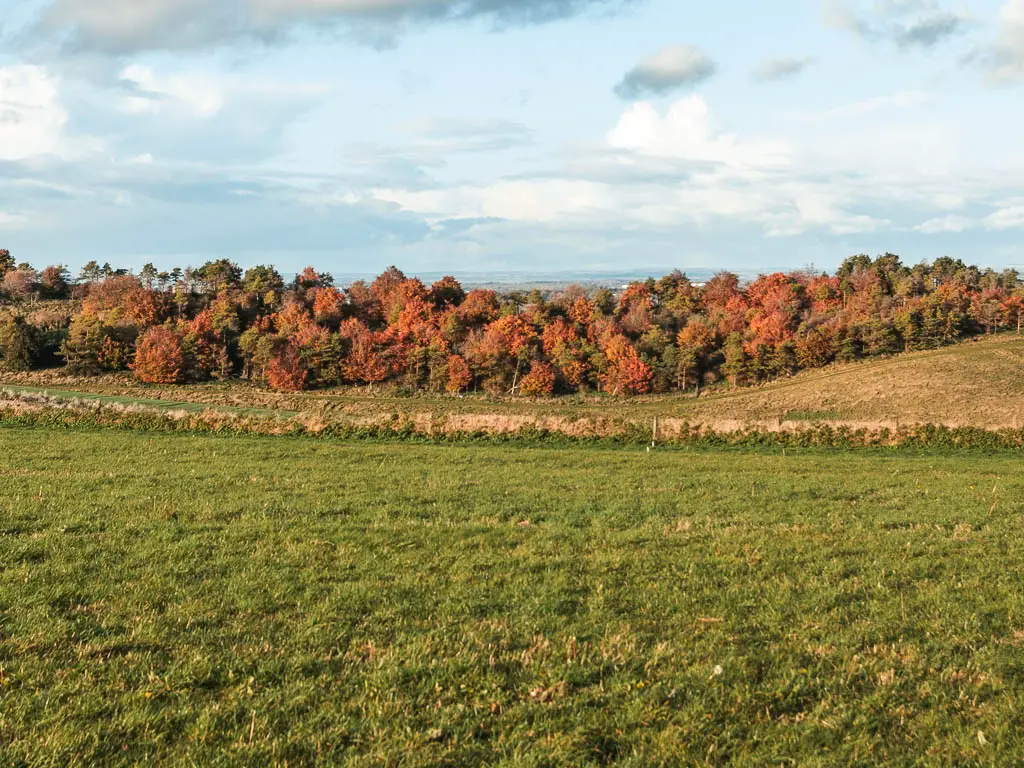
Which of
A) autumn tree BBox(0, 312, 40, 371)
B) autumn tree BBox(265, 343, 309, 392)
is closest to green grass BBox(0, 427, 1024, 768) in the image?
autumn tree BBox(265, 343, 309, 392)

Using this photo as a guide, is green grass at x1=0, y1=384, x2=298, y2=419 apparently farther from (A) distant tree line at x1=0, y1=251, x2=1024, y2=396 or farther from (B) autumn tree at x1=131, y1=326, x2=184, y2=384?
(A) distant tree line at x1=0, y1=251, x2=1024, y2=396

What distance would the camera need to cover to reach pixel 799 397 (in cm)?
7856

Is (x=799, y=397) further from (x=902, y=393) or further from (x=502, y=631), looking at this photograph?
(x=502, y=631)

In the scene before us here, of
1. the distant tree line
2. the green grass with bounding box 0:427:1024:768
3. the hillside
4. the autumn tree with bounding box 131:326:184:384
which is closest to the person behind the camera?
the green grass with bounding box 0:427:1024:768

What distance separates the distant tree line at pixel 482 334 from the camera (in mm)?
96938

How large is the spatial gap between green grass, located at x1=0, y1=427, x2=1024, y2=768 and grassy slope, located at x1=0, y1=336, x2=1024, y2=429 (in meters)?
44.7

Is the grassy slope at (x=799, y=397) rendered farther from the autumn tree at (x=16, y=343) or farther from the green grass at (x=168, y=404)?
the autumn tree at (x=16, y=343)

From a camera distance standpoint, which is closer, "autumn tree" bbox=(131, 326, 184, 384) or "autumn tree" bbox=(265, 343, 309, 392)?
"autumn tree" bbox=(131, 326, 184, 384)

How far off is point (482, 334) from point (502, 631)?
323ft

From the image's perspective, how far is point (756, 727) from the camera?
22.7 ft

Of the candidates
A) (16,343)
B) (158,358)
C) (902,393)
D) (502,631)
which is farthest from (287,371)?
(502,631)

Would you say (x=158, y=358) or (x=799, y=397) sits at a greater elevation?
(x=158, y=358)

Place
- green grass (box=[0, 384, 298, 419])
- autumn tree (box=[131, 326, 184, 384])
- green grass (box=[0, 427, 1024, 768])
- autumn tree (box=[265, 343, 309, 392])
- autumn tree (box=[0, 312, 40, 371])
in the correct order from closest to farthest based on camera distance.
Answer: green grass (box=[0, 427, 1024, 768])
green grass (box=[0, 384, 298, 419])
autumn tree (box=[0, 312, 40, 371])
autumn tree (box=[131, 326, 184, 384])
autumn tree (box=[265, 343, 309, 392])

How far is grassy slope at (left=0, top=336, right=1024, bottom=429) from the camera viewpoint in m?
66.9
